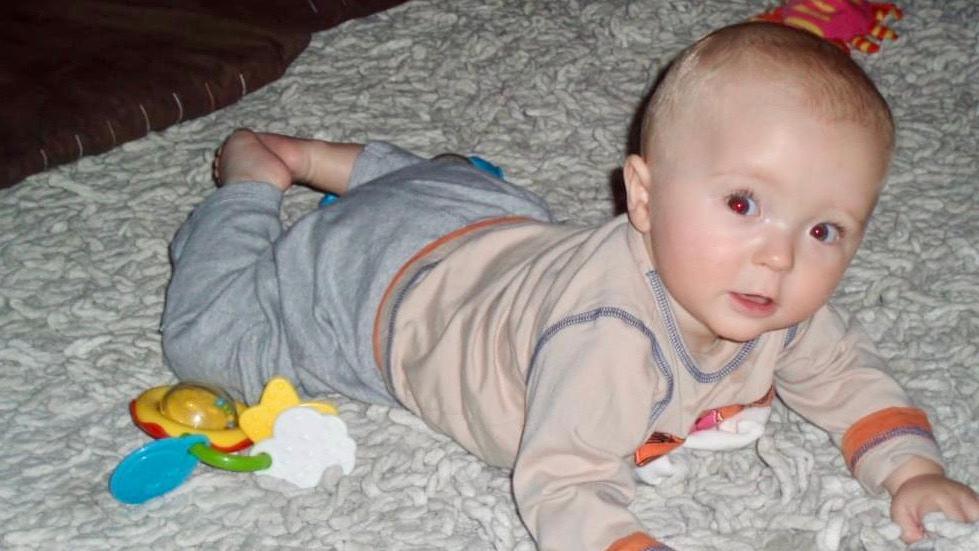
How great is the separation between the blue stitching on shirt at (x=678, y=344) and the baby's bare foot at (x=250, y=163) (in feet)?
1.52

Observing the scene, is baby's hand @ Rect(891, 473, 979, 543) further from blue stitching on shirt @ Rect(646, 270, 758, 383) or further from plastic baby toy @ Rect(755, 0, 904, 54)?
plastic baby toy @ Rect(755, 0, 904, 54)

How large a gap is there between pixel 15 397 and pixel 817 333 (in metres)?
0.69

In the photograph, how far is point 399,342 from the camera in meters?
1.11

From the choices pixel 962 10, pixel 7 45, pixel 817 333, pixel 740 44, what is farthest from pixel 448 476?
pixel 962 10

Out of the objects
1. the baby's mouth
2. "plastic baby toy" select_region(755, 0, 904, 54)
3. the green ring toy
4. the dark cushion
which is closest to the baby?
the baby's mouth

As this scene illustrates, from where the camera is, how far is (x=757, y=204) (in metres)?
0.92

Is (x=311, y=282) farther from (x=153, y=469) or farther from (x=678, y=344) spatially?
(x=678, y=344)

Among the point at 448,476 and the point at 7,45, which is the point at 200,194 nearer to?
the point at 7,45

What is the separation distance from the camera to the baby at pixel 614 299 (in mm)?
922

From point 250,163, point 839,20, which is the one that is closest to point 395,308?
point 250,163

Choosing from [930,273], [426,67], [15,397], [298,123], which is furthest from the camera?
[426,67]

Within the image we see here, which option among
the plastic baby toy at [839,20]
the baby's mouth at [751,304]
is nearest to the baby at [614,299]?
the baby's mouth at [751,304]

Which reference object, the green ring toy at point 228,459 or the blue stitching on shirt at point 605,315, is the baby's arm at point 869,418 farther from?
the green ring toy at point 228,459

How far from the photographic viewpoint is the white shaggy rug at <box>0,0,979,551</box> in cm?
108
